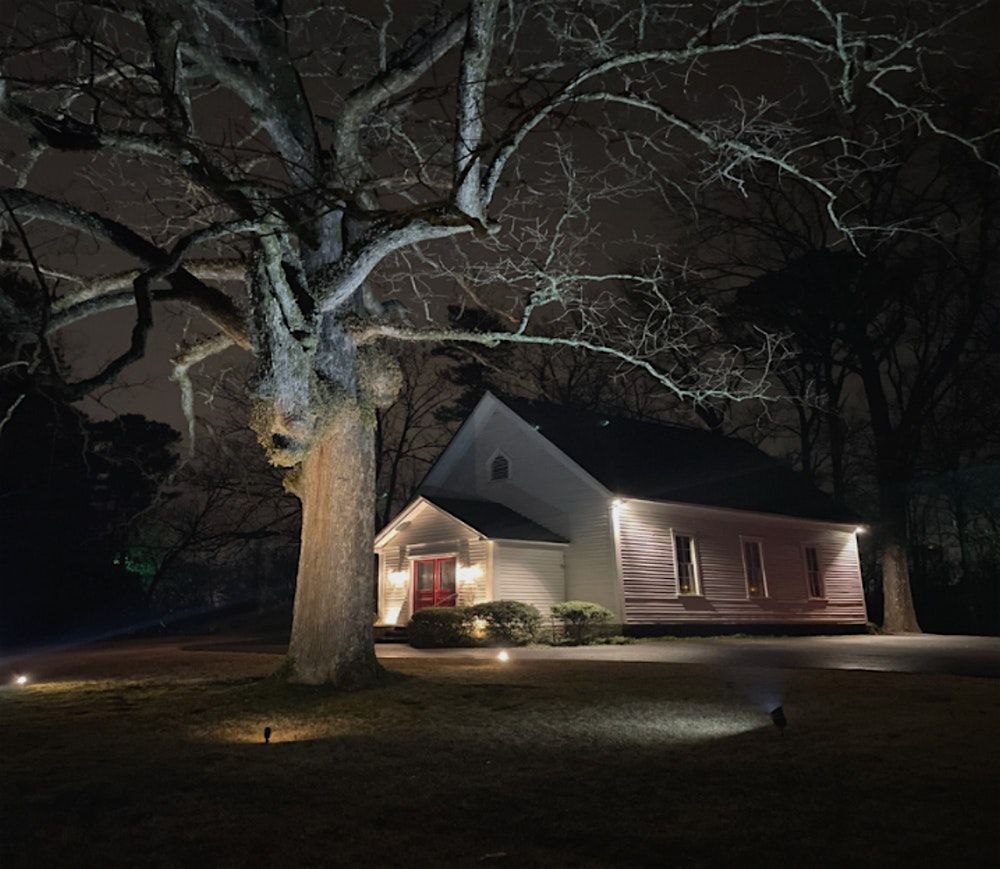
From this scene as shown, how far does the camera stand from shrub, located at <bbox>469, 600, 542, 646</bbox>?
56.4 ft

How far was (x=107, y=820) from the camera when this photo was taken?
351 centimetres

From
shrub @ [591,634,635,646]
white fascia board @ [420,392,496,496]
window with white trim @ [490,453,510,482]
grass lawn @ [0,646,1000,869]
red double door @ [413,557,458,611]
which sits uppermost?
white fascia board @ [420,392,496,496]

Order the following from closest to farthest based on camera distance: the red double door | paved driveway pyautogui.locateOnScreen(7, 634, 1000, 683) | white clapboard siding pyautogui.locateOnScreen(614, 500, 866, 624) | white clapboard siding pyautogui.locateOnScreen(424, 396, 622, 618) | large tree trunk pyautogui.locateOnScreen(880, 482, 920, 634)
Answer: paved driveway pyautogui.locateOnScreen(7, 634, 1000, 683) → white clapboard siding pyautogui.locateOnScreen(614, 500, 866, 624) → white clapboard siding pyautogui.locateOnScreen(424, 396, 622, 618) → the red double door → large tree trunk pyautogui.locateOnScreen(880, 482, 920, 634)

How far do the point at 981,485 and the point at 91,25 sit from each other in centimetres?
3246

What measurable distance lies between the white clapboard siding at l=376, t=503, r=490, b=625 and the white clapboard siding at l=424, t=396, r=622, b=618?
231cm

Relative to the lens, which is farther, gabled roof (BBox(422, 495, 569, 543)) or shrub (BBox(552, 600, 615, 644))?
gabled roof (BBox(422, 495, 569, 543))

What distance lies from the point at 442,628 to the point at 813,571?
44.6ft

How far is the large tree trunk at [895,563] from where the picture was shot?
75.8ft

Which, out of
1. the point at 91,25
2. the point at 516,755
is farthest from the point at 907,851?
the point at 91,25

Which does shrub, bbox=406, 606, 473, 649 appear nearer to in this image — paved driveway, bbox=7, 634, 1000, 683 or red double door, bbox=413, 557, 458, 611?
paved driveway, bbox=7, 634, 1000, 683

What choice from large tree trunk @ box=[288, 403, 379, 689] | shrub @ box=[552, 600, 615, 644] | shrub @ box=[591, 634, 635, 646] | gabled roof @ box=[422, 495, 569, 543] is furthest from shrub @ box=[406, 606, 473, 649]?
large tree trunk @ box=[288, 403, 379, 689]

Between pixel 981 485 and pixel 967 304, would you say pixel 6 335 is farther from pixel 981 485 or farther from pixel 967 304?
pixel 981 485

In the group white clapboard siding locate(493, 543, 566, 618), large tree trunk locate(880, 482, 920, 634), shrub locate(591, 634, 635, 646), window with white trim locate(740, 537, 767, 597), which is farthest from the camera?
large tree trunk locate(880, 482, 920, 634)

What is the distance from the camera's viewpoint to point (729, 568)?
21.6m
